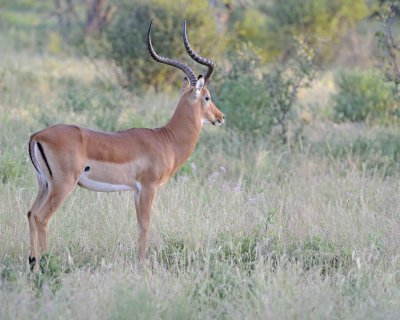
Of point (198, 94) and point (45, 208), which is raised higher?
point (198, 94)

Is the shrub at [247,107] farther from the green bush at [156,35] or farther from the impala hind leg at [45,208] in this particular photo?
the impala hind leg at [45,208]

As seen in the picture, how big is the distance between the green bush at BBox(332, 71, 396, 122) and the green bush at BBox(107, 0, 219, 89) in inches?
103

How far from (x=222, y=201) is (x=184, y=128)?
80 cm

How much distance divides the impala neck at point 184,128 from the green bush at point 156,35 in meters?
6.67

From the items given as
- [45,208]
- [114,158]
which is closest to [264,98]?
[114,158]

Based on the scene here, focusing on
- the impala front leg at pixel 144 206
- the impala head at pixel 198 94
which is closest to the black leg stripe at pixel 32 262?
the impala front leg at pixel 144 206

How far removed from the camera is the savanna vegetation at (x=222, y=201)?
13.9ft

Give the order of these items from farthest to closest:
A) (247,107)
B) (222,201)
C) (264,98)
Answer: (264,98)
(247,107)
(222,201)

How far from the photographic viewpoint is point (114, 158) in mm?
5262

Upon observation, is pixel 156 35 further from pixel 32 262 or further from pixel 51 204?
pixel 32 262

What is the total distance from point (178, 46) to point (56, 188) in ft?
26.1

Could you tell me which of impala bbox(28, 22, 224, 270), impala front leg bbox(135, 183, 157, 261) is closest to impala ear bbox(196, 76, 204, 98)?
impala bbox(28, 22, 224, 270)

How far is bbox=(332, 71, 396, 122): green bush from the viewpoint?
10.7 metres

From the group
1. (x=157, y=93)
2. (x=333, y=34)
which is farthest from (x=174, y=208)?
(x=333, y=34)
